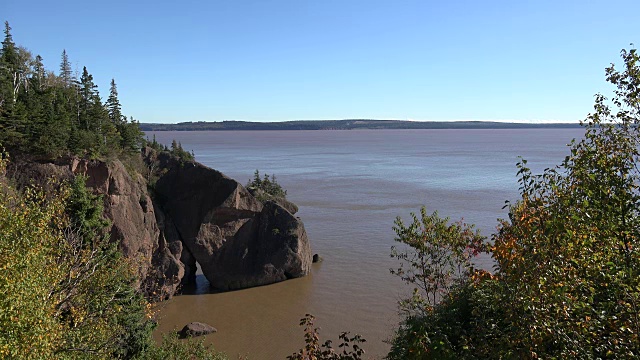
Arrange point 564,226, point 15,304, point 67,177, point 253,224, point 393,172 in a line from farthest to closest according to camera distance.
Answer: point 393,172, point 253,224, point 67,177, point 15,304, point 564,226

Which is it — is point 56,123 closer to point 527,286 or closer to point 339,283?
point 339,283

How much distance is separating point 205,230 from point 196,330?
10.0 m

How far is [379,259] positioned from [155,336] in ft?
61.0

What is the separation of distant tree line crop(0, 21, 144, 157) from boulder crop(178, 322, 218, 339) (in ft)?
42.0

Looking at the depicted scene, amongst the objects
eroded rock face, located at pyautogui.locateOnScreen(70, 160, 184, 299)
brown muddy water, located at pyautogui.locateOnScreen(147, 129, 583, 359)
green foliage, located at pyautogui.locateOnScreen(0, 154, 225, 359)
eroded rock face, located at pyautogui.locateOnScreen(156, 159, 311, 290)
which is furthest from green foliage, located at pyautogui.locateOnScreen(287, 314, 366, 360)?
eroded rock face, located at pyautogui.locateOnScreen(156, 159, 311, 290)

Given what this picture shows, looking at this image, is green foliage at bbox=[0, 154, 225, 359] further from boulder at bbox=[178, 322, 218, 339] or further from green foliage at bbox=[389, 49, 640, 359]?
green foliage at bbox=[389, 49, 640, 359]

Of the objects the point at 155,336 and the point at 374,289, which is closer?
the point at 155,336

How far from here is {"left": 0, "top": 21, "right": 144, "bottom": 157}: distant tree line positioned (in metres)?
28.7

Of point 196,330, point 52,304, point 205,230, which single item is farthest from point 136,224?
point 52,304

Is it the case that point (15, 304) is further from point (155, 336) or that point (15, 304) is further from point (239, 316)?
point (239, 316)

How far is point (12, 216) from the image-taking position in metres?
14.2

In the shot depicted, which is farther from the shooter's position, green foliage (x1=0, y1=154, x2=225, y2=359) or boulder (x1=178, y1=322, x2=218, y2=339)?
boulder (x1=178, y1=322, x2=218, y2=339)

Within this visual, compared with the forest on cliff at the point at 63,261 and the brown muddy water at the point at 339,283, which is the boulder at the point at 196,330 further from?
the forest on cliff at the point at 63,261

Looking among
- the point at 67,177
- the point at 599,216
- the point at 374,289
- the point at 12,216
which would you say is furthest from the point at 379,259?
the point at 599,216
